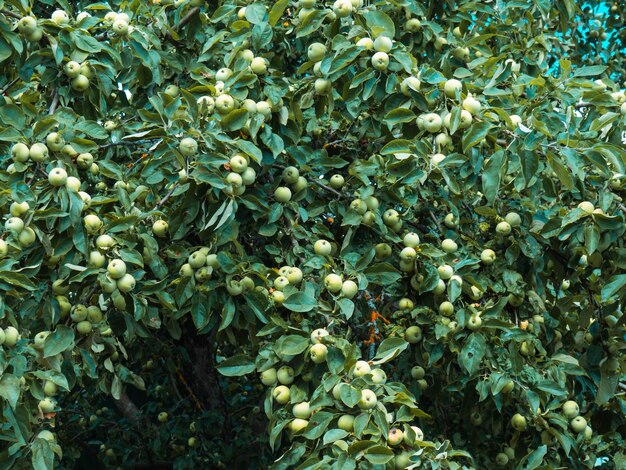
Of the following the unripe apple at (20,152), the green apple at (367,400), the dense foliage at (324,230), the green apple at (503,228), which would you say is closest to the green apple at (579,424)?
the dense foliage at (324,230)

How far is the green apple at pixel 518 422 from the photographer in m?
3.02

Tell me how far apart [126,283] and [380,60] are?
0.98 m

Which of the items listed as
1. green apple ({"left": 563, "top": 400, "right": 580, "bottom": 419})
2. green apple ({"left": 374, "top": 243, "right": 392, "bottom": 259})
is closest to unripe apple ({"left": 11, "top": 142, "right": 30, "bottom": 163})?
green apple ({"left": 374, "top": 243, "right": 392, "bottom": 259})

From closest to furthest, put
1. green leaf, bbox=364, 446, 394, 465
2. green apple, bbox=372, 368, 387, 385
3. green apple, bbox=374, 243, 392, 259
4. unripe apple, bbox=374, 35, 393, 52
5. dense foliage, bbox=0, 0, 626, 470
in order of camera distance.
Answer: green leaf, bbox=364, 446, 394, 465, green apple, bbox=372, 368, 387, 385, dense foliage, bbox=0, 0, 626, 470, unripe apple, bbox=374, 35, 393, 52, green apple, bbox=374, 243, 392, 259

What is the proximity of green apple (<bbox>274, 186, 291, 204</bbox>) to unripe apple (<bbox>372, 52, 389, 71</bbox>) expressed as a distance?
47cm

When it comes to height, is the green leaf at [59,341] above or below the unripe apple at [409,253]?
below

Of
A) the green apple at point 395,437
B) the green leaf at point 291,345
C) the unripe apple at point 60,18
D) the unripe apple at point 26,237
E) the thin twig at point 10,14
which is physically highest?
the thin twig at point 10,14

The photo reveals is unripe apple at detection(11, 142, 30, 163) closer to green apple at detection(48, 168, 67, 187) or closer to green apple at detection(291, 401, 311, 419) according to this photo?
green apple at detection(48, 168, 67, 187)

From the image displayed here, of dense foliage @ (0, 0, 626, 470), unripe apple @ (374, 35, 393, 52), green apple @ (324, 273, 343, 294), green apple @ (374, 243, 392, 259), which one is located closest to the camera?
dense foliage @ (0, 0, 626, 470)

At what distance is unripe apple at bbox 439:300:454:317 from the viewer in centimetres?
289

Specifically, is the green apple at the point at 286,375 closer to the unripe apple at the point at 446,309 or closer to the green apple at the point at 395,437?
the green apple at the point at 395,437

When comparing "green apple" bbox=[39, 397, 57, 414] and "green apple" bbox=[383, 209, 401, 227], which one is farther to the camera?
"green apple" bbox=[383, 209, 401, 227]

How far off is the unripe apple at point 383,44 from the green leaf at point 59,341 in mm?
1194

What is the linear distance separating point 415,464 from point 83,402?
2.89m
